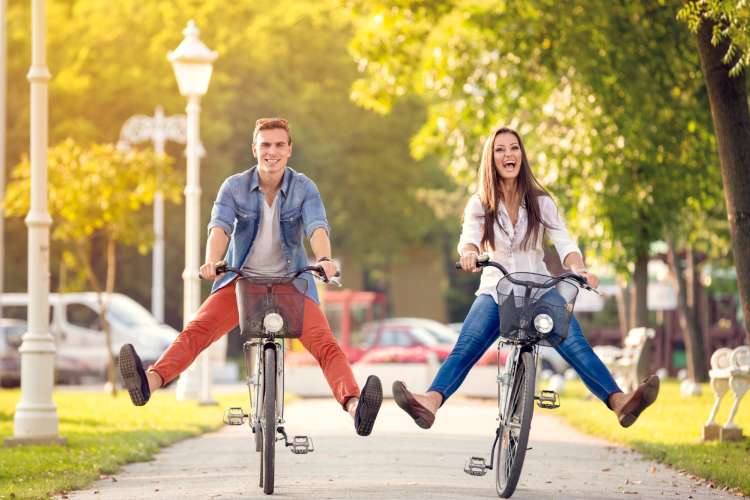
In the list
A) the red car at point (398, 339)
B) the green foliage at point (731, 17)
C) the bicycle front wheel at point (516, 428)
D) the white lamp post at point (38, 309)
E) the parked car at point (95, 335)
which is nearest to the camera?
the bicycle front wheel at point (516, 428)

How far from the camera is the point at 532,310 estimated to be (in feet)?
28.2

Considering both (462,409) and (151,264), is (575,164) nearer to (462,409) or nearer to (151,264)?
(462,409)

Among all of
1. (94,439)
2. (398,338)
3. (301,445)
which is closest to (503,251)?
(301,445)

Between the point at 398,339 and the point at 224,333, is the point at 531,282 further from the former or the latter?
the point at 398,339

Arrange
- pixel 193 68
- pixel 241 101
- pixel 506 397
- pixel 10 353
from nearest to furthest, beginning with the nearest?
pixel 506 397 < pixel 193 68 < pixel 10 353 < pixel 241 101

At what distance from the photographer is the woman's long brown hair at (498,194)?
8969 millimetres

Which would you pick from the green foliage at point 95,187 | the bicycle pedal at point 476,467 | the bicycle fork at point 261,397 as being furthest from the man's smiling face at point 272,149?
the green foliage at point 95,187

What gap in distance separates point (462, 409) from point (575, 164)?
352 centimetres

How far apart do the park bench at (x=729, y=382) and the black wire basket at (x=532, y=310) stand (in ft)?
17.3

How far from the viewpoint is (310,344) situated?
909 cm

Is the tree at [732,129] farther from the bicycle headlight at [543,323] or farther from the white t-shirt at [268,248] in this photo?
the white t-shirt at [268,248]

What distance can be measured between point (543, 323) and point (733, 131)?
16.4 ft

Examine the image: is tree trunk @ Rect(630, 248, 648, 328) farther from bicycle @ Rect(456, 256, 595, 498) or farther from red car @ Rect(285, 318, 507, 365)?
bicycle @ Rect(456, 256, 595, 498)

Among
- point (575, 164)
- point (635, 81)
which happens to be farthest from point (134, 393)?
point (575, 164)
